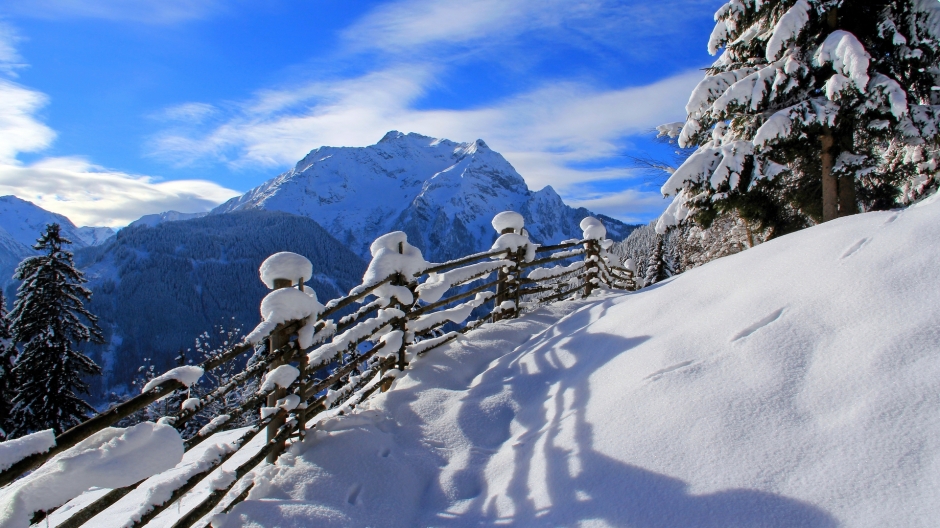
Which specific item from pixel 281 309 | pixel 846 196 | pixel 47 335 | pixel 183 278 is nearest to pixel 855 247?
pixel 281 309

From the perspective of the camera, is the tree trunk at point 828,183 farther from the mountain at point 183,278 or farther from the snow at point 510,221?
the mountain at point 183,278

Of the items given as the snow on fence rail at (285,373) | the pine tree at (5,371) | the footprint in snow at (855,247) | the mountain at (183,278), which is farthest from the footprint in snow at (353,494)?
the mountain at (183,278)

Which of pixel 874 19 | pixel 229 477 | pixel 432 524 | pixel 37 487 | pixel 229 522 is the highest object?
pixel 874 19

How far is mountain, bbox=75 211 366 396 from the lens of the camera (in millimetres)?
111438

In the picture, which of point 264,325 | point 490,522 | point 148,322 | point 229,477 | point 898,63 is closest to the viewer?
point 490,522

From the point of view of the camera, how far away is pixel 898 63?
336 inches

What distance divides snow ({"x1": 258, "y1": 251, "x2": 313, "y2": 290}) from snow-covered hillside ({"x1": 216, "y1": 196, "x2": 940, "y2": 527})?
141cm

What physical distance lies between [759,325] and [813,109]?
650 centimetres

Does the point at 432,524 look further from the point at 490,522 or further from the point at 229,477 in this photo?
the point at 229,477

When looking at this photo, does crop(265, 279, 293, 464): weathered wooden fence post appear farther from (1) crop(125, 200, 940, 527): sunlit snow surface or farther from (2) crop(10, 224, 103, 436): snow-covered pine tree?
(2) crop(10, 224, 103, 436): snow-covered pine tree

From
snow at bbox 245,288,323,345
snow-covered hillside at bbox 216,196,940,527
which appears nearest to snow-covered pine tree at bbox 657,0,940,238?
snow-covered hillside at bbox 216,196,940,527

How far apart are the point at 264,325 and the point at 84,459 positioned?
148 cm

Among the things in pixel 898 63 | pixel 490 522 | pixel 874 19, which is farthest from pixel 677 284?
pixel 874 19

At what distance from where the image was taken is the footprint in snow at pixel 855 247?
4453mm
